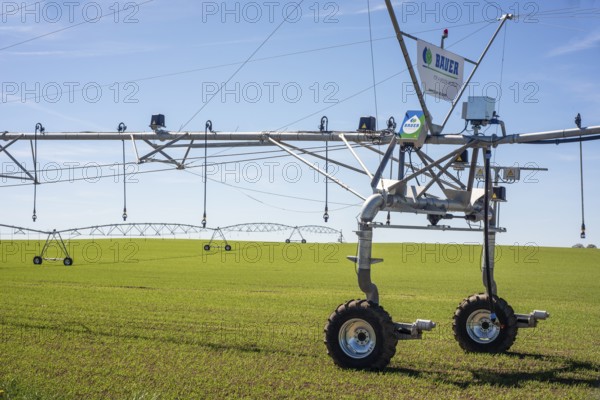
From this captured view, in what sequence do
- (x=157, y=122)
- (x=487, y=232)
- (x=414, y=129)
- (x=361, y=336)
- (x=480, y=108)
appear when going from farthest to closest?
1. (x=157, y=122)
2. (x=414, y=129)
3. (x=480, y=108)
4. (x=487, y=232)
5. (x=361, y=336)

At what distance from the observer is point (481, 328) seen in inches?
684

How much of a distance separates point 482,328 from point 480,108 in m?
5.13

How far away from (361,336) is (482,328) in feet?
13.1

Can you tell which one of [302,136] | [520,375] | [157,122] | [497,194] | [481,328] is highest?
[157,122]

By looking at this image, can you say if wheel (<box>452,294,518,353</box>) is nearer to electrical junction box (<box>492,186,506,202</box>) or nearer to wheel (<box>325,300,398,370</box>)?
electrical junction box (<box>492,186,506,202</box>)

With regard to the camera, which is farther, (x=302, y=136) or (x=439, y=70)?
(x=302, y=136)

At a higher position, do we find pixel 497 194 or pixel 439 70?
pixel 439 70

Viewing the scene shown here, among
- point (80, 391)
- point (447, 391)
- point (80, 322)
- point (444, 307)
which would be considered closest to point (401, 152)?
point (447, 391)

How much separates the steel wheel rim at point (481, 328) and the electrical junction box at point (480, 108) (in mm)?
4454

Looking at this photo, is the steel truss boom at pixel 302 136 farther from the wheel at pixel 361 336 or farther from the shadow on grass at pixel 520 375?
the shadow on grass at pixel 520 375

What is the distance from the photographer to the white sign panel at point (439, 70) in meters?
15.0

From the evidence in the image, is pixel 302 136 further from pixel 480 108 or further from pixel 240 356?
pixel 240 356

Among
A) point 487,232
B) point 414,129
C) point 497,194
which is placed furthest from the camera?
point 497,194

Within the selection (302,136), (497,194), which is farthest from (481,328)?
(302,136)
